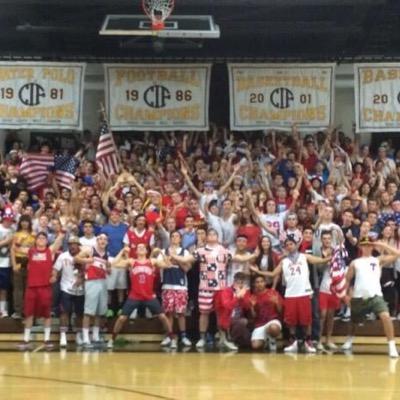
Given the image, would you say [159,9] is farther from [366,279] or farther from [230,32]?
[366,279]

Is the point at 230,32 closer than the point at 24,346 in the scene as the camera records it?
No

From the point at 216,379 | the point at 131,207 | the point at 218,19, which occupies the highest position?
the point at 218,19

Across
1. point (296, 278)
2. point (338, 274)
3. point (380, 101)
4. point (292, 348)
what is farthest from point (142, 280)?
point (380, 101)

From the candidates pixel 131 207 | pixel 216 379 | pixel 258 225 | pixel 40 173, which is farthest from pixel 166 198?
pixel 216 379

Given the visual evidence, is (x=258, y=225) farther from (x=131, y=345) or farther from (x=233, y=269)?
(x=131, y=345)

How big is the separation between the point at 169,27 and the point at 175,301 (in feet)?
20.6

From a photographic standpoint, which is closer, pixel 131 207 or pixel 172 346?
pixel 172 346

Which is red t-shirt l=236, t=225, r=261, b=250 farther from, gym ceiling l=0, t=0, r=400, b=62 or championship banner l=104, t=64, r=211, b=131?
gym ceiling l=0, t=0, r=400, b=62

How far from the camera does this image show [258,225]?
717 inches

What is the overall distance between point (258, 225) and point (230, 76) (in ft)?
17.6

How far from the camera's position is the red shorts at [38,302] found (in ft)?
57.1

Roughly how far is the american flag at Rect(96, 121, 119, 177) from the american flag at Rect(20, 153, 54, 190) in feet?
3.27

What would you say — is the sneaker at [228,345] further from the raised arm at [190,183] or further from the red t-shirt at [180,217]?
the raised arm at [190,183]

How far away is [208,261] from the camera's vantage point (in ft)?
57.6
